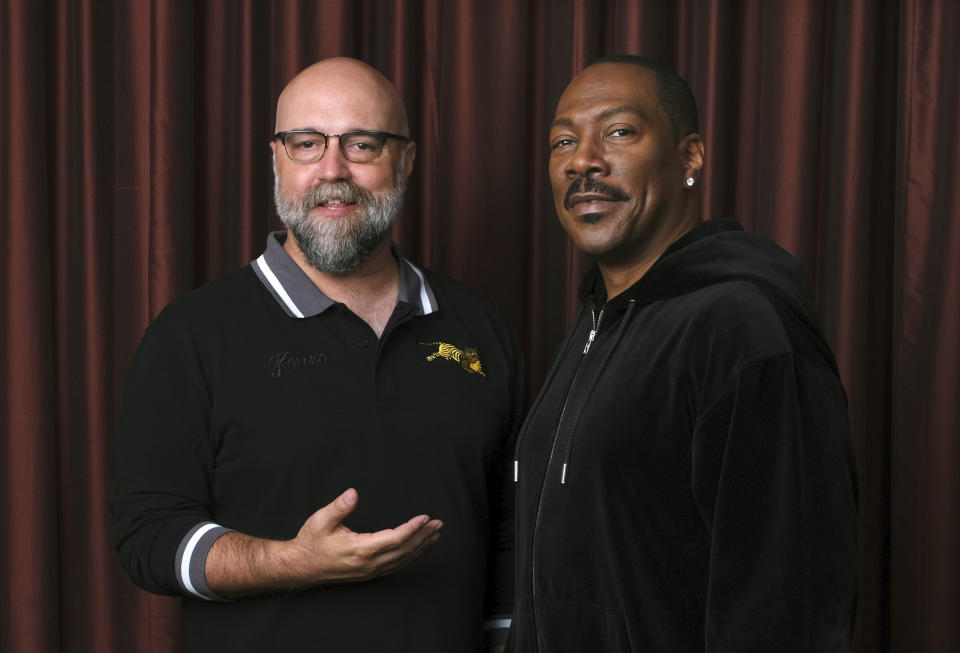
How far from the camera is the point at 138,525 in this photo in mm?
1521

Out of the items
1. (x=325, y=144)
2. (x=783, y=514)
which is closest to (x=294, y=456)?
(x=325, y=144)

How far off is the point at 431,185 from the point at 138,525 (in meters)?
1.02

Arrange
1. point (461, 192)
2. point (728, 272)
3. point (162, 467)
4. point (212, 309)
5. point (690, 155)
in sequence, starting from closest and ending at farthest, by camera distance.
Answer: point (728, 272) < point (690, 155) < point (162, 467) < point (212, 309) < point (461, 192)

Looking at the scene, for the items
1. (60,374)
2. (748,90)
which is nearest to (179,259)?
(60,374)

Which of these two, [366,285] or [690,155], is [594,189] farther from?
[366,285]

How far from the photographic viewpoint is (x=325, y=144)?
172 centimetres

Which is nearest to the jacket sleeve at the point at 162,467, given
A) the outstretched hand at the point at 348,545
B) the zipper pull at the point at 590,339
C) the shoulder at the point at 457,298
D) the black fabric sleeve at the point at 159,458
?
the black fabric sleeve at the point at 159,458

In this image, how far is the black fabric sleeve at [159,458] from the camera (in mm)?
1509

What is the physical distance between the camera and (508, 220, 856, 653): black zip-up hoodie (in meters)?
1.07

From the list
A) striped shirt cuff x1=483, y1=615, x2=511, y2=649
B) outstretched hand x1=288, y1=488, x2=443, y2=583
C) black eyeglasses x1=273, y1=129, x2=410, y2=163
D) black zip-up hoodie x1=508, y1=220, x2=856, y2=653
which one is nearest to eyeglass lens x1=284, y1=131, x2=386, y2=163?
black eyeglasses x1=273, y1=129, x2=410, y2=163

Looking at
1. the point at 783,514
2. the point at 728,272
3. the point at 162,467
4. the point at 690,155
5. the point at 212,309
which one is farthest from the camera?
the point at 212,309

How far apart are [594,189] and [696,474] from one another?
0.45 meters

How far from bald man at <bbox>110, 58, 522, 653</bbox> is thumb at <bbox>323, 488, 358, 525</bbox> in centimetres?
2

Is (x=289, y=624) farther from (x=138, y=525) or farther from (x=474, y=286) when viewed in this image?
(x=474, y=286)
